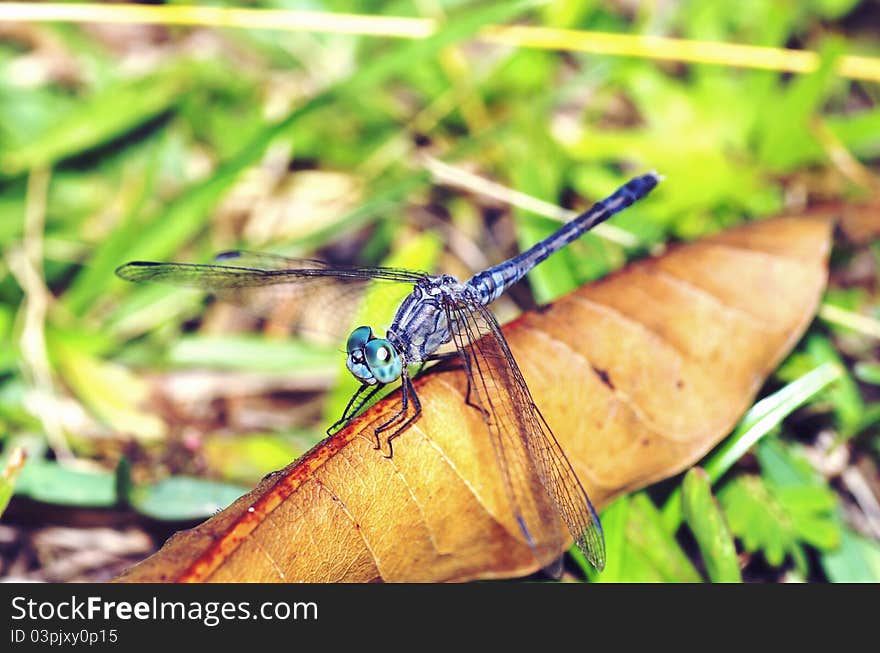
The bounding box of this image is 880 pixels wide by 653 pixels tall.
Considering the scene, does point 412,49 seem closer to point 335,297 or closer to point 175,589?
point 335,297

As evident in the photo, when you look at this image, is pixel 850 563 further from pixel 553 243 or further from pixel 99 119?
pixel 99 119

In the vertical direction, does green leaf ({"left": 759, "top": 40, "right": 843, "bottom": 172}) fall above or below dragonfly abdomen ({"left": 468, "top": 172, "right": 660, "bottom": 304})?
above

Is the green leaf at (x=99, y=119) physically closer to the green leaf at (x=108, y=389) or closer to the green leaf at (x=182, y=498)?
the green leaf at (x=108, y=389)

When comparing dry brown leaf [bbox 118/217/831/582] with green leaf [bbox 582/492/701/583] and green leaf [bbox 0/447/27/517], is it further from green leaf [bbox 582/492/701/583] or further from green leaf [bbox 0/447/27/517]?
green leaf [bbox 0/447/27/517]

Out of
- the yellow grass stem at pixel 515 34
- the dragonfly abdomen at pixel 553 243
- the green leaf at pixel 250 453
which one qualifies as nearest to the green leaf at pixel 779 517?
the dragonfly abdomen at pixel 553 243

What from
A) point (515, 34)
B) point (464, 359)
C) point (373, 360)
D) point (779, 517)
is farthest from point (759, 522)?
point (515, 34)

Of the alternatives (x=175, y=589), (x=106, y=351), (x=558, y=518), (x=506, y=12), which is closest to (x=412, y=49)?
(x=506, y=12)

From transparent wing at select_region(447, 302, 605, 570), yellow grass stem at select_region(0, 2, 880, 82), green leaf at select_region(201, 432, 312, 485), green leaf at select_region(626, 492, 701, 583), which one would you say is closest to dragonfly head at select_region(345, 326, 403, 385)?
A: transparent wing at select_region(447, 302, 605, 570)
